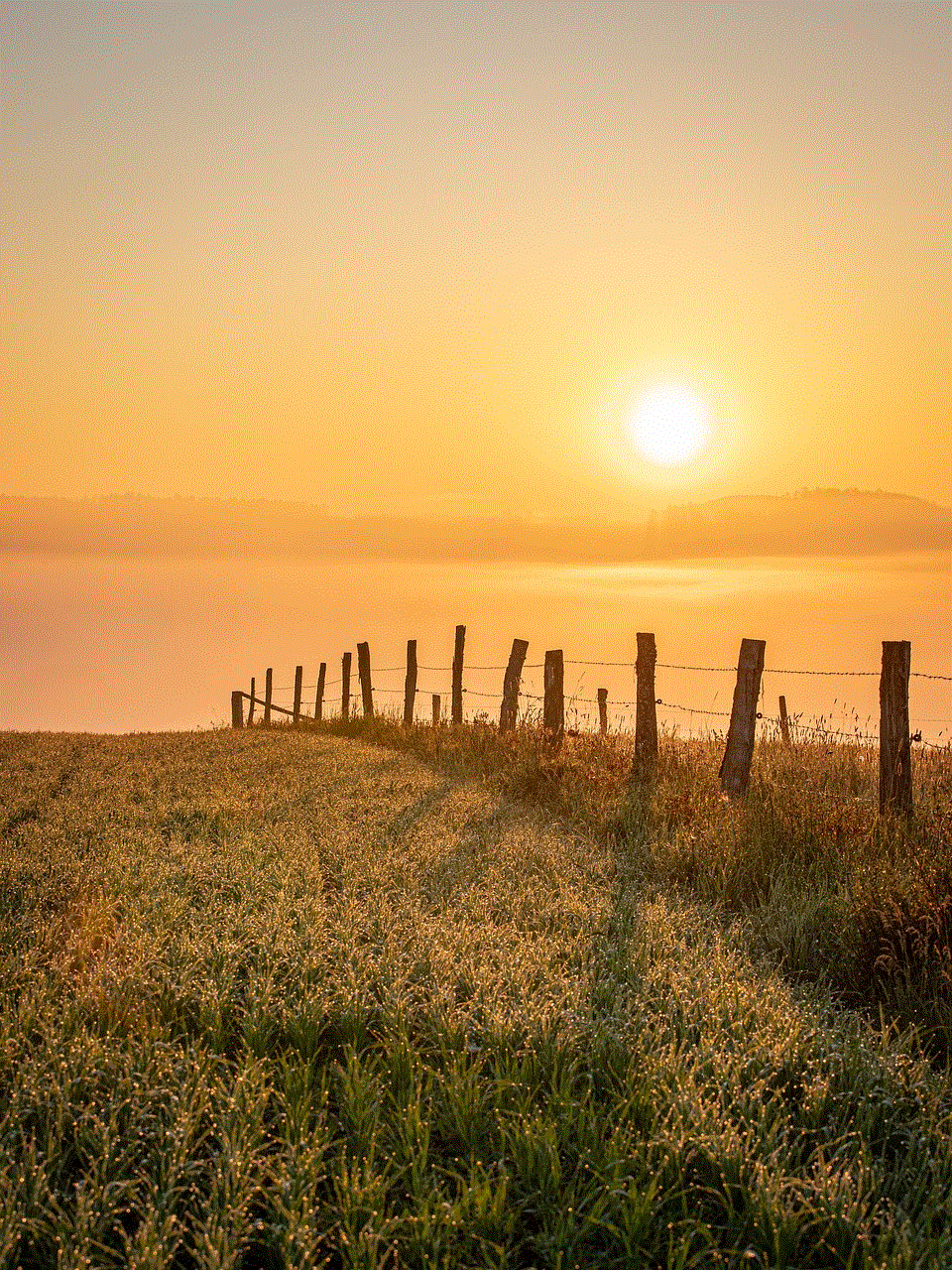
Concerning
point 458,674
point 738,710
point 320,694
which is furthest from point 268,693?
point 738,710

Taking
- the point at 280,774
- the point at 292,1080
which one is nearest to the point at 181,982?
the point at 292,1080

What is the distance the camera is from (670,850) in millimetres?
8930

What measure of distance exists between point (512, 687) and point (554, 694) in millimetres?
1862

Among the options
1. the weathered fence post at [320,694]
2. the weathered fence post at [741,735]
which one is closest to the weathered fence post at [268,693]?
the weathered fence post at [320,694]

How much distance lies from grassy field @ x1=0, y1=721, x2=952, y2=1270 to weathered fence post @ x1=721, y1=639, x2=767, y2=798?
221 cm

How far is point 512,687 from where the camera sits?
58.4 ft

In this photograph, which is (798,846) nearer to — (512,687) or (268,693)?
(512,687)

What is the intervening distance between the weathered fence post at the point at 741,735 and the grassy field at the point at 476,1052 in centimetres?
221

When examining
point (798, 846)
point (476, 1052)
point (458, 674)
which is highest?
point (458, 674)

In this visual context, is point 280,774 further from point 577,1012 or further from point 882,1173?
point 882,1173

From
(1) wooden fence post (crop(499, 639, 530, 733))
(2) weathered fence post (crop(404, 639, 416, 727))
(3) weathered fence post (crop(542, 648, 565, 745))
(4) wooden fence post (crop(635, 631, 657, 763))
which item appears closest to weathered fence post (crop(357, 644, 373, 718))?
(2) weathered fence post (crop(404, 639, 416, 727))

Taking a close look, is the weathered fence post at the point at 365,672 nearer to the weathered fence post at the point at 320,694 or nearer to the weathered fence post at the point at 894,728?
the weathered fence post at the point at 320,694

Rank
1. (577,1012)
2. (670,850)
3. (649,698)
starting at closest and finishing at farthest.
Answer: (577,1012) < (670,850) < (649,698)

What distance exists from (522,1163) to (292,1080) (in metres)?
1.13
